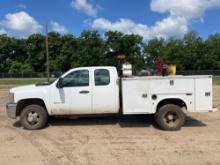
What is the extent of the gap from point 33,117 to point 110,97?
239cm

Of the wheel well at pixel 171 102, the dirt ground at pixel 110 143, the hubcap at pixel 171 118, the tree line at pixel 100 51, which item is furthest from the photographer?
the tree line at pixel 100 51

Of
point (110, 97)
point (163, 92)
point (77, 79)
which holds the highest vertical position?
point (77, 79)

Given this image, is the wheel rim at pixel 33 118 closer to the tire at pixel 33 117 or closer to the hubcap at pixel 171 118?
the tire at pixel 33 117

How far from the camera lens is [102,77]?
1109 cm

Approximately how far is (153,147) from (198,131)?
2463 mm

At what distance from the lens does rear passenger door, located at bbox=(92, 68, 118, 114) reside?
11.0m

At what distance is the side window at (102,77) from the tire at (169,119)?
180cm

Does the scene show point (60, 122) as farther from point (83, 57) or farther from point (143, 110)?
point (83, 57)

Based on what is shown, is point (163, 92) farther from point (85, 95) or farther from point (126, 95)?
point (85, 95)

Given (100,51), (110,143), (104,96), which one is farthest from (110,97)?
(100,51)

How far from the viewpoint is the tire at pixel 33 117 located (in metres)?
11.0

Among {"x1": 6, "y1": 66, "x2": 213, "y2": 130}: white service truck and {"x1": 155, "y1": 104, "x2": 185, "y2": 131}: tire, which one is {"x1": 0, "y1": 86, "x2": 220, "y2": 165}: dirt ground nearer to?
{"x1": 155, "y1": 104, "x2": 185, "y2": 131}: tire

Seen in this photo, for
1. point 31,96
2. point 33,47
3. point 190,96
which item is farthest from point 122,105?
point 33,47

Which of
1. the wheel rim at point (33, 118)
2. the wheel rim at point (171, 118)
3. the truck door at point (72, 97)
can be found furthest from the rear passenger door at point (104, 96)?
the wheel rim at point (33, 118)
